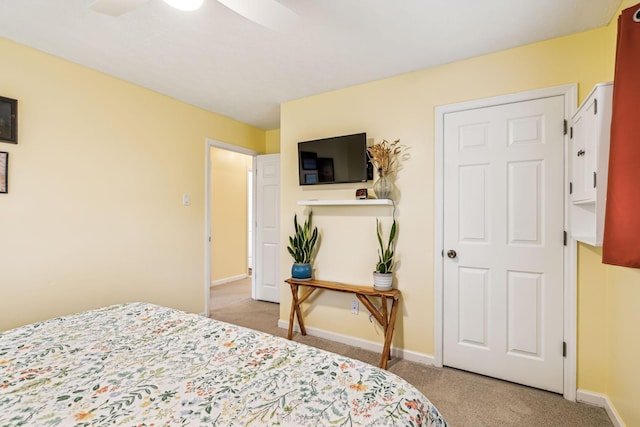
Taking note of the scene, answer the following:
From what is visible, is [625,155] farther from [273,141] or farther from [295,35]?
[273,141]

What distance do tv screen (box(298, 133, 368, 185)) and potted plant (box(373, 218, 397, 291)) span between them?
0.52 meters

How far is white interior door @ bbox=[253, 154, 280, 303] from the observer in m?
4.09

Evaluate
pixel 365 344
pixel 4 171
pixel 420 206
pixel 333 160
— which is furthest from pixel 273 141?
pixel 365 344

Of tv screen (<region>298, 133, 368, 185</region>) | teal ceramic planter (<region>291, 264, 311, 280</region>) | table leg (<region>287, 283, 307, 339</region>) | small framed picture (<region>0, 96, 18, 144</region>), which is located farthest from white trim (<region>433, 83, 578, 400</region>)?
small framed picture (<region>0, 96, 18, 144</region>)

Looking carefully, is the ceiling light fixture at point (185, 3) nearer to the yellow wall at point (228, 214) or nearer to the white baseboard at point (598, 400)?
the white baseboard at point (598, 400)

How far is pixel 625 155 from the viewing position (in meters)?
1.25

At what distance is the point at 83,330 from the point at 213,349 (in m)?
0.75

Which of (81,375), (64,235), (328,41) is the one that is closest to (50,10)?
(64,235)

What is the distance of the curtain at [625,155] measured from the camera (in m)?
1.22

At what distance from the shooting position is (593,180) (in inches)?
59.8

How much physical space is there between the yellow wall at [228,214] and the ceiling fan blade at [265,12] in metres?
3.90

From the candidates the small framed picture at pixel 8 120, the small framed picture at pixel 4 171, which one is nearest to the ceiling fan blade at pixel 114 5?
the small framed picture at pixel 8 120

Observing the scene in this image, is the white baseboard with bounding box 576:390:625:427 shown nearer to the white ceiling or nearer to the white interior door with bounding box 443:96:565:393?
the white interior door with bounding box 443:96:565:393

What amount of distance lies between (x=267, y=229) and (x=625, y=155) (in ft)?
11.7
